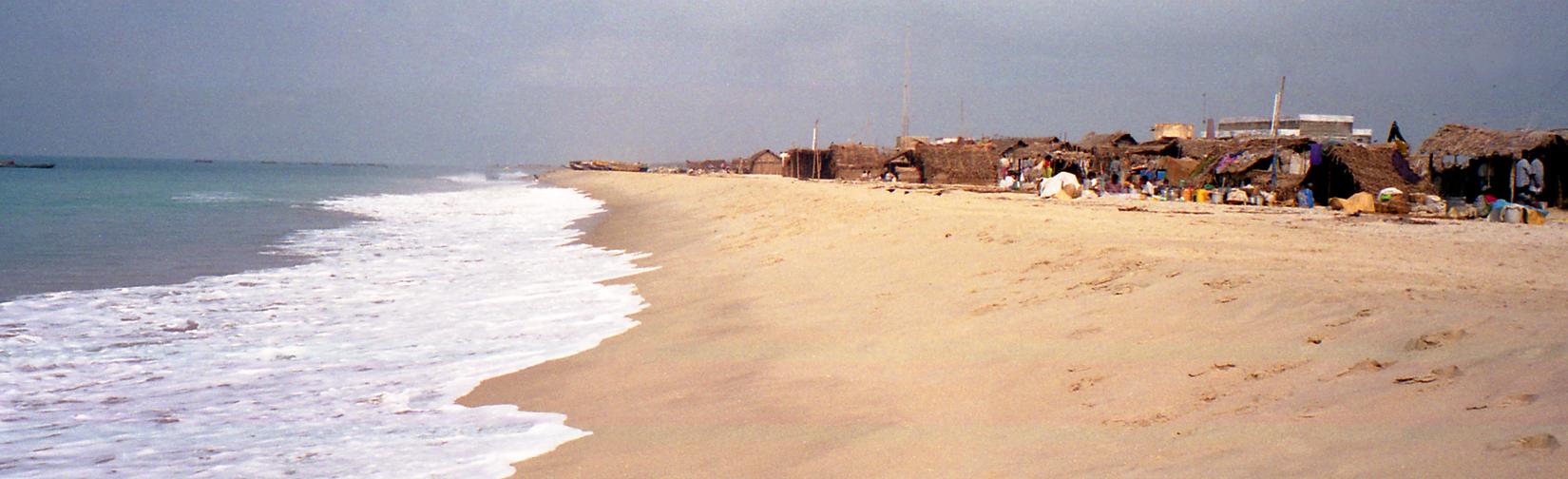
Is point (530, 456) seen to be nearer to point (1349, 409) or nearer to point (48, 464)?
point (48, 464)

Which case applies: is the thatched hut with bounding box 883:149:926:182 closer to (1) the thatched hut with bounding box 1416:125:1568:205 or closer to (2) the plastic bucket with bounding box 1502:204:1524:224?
(1) the thatched hut with bounding box 1416:125:1568:205

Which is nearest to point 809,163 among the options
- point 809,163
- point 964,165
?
point 809,163

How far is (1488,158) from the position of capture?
1733cm

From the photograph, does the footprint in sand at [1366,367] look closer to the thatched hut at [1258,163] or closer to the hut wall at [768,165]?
the thatched hut at [1258,163]

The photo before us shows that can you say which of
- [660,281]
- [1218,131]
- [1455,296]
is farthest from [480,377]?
[1218,131]

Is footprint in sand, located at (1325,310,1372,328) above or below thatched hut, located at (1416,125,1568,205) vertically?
below

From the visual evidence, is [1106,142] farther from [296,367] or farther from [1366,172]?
[296,367]

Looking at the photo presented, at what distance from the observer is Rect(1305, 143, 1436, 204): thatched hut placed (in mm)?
17641

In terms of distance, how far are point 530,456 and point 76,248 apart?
13.9 m

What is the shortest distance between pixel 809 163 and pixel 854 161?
506 centimetres

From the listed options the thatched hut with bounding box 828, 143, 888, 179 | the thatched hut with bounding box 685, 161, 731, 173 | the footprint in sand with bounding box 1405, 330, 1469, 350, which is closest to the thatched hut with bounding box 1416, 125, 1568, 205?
the footprint in sand with bounding box 1405, 330, 1469, 350

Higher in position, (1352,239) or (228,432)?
(1352,239)

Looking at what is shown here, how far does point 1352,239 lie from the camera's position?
9000 millimetres

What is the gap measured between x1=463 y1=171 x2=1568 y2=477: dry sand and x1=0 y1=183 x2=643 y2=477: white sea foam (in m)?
0.47
